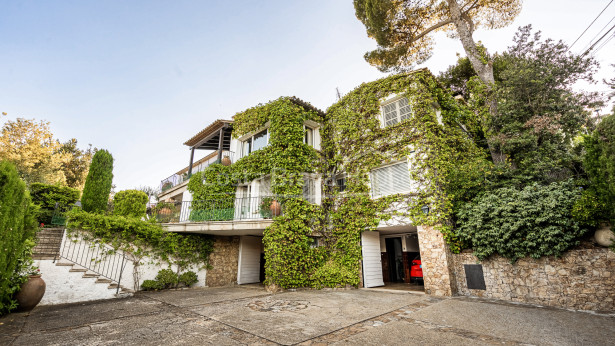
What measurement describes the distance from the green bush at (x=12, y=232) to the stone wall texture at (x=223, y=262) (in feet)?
20.1

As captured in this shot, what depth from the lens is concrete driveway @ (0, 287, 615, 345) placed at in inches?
143

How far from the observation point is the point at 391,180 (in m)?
9.66

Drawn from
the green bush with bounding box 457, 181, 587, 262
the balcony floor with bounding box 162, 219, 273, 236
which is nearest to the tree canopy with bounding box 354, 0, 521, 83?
the green bush with bounding box 457, 181, 587, 262

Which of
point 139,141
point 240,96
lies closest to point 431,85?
point 240,96

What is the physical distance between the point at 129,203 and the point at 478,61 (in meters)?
18.4

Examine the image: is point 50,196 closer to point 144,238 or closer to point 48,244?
point 48,244

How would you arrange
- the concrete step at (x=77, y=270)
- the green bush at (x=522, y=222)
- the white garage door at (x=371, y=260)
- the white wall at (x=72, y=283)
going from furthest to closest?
the white garage door at (x=371, y=260)
the concrete step at (x=77, y=270)
the white wall at (x=72, y=283)
the green bush at (x=522, y=222)

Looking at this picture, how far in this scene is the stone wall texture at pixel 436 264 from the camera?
750cm

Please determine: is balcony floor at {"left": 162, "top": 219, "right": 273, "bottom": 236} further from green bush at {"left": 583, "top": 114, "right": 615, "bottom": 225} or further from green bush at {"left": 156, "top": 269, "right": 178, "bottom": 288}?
green bush at {"left": 583, "top": 114, "right": 615, "bottom": 225}

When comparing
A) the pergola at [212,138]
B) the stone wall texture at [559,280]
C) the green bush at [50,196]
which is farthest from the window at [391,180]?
the green bush at [50,196]

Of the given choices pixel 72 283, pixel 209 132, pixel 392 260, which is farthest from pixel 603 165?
pixel 209 132

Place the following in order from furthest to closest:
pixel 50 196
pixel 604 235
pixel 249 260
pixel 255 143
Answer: pixel 255 143 < pixel 50 196 < pixel 249 260 < pixel 604 235

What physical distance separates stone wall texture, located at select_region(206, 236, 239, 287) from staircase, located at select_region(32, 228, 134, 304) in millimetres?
3117

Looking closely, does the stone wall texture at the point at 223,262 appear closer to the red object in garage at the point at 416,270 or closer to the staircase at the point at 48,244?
the staircase at the point at 48,244
